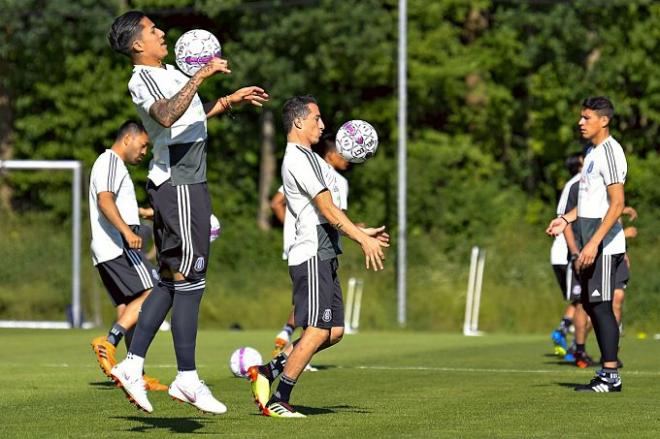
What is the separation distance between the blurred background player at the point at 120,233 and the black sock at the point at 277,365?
2672 mm

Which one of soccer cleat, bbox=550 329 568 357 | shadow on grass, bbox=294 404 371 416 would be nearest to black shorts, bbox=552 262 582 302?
soccer cleat, bbox=550 329 568 357

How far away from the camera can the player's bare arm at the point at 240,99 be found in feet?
30.0

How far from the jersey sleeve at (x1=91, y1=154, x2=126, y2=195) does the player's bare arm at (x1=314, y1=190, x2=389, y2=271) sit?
3.22 metres

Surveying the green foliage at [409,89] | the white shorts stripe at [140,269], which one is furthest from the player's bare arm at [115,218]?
the green foliage at [409,89]

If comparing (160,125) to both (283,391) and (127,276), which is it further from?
(127,276)

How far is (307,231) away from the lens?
9594 millimetres

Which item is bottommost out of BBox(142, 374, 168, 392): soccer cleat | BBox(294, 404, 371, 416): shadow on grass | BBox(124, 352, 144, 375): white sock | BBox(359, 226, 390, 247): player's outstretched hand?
BBox(142, 374, 168, 392): soccer cleat

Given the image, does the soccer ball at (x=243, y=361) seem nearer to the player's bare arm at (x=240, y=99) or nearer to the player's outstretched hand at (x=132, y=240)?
the player's outstretched hand at (x=132, y=240)

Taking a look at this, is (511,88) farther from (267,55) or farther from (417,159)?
(267,55)

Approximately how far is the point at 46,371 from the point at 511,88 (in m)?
25.7

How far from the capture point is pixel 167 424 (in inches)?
363

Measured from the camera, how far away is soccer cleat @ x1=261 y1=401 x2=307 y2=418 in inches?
375

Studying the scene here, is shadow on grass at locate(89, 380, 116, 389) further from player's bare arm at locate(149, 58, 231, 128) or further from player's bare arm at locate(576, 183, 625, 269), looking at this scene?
player's bare arm at locate(149, 58, 231, 128)

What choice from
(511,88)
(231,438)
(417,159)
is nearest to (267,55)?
(417,159)
